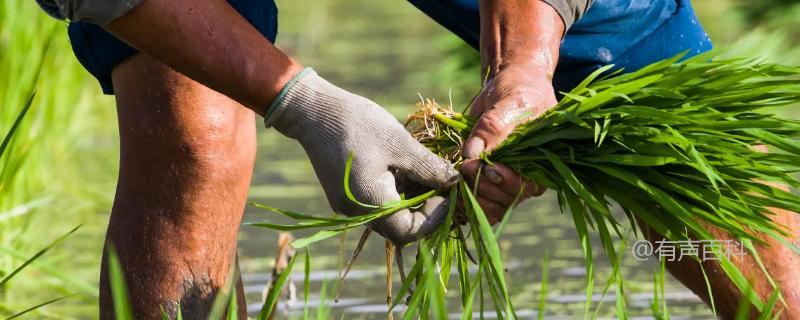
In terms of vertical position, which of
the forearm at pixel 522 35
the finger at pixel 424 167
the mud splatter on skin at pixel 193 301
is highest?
the forearm at pixel 522 35

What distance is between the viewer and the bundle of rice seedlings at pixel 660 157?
2459mm

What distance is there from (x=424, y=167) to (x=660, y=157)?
15.3 inches

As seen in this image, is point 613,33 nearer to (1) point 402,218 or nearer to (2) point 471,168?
(2) point 471,168

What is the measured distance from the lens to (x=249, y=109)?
2.99m

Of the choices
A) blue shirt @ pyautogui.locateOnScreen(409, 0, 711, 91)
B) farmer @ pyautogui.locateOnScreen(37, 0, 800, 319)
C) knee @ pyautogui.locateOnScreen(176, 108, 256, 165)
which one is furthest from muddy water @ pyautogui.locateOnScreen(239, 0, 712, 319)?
blue shirt @ pyautogui.locateOnScreen(409, 0, 711, 91)

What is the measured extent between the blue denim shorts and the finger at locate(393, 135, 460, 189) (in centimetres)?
50

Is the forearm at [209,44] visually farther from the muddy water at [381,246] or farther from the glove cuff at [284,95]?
the muddy water at [381,246]

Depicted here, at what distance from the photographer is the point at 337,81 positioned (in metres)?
7.38

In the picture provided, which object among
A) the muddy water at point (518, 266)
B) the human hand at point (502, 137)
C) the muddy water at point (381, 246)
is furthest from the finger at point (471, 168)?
the muddy water at point (518, 266)

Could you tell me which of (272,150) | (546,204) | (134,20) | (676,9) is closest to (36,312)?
(134,20)

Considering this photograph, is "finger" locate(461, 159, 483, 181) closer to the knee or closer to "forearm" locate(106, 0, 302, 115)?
"forearm" locate(106, 0, 302, 115)

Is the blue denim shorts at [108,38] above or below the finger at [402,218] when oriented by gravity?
above

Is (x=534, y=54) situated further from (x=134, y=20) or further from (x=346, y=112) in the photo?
(x=134, y=20)

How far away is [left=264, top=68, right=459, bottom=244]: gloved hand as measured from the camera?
2.52 meters
